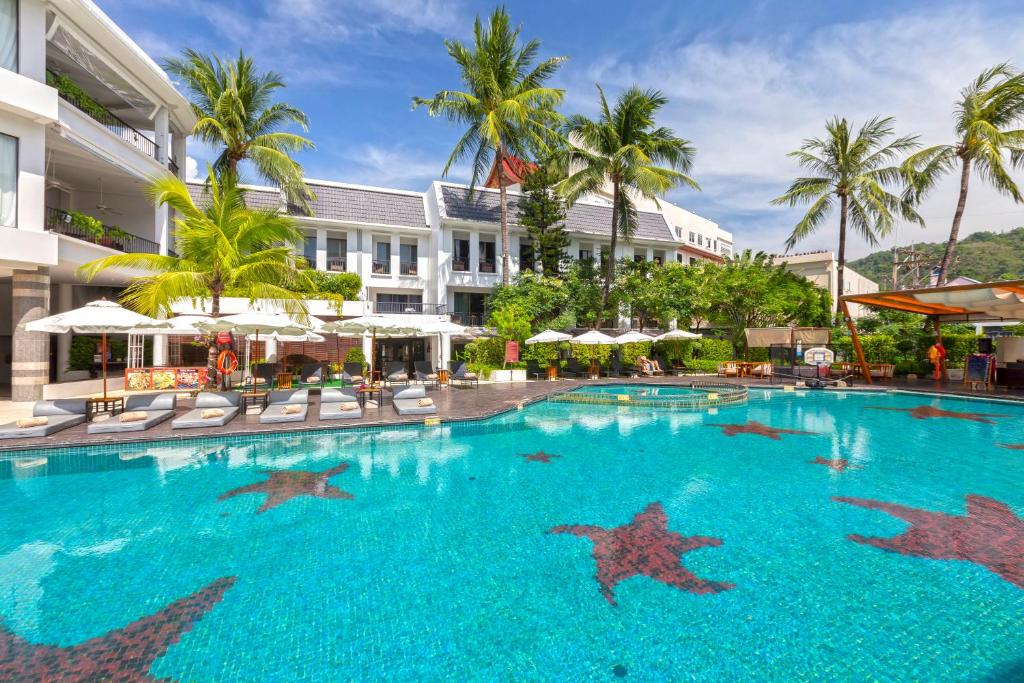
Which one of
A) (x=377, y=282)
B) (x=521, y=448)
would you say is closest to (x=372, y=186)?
(x=377, y=282)

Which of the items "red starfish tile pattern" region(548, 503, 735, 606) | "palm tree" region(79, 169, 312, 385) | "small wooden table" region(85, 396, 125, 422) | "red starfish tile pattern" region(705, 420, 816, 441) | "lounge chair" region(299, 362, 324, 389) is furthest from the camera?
"lounge chair" region(299, 362, 324, 389)

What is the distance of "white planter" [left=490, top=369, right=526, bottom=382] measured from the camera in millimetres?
19391

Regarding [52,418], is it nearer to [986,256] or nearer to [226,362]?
[226,362]

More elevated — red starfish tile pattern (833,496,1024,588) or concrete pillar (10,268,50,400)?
concrete pillar (10,268,50,400)

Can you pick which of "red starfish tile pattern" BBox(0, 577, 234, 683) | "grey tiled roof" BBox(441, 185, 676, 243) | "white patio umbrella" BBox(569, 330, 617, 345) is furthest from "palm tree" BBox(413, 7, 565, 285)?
"red starfish tile pattern" BBox(0, 577, 234, 683)

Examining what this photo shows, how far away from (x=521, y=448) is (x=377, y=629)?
5696 mm

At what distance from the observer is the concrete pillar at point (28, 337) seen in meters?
12.8

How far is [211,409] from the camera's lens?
398 inches

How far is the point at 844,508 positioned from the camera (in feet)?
20.0

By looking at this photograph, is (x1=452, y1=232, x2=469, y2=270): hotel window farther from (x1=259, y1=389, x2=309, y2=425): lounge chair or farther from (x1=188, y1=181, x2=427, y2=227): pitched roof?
(x1=259, y1=389, x2=309, y2=425): lounge chair

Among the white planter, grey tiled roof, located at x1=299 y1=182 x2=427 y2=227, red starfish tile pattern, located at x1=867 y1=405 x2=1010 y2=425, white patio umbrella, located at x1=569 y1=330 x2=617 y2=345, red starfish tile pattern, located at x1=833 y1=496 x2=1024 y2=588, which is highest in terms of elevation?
grey tiled roof, located at x1=299 y1=182 x2=427 y2=227

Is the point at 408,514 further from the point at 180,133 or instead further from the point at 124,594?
the point at 180,133

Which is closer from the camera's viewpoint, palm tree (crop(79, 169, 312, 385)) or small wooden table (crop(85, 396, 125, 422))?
small wooden table (crop(85, 396, 125, 422))

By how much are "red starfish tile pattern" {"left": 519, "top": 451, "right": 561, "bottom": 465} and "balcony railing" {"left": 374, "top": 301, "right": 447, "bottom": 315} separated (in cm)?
1584
